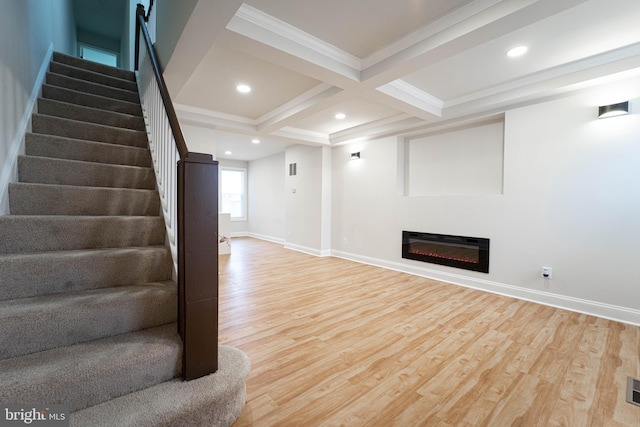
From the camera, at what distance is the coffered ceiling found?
2000mm

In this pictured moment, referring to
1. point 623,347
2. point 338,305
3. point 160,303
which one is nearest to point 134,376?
point 160,303

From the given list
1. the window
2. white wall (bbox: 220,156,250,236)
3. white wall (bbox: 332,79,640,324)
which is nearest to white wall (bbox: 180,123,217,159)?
white wall (bbox: 332,79,640,324)

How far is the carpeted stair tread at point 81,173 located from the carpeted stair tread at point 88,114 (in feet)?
2.68

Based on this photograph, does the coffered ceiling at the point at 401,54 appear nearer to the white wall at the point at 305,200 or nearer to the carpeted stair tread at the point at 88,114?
the carpeted stair tread at the point at 88,114

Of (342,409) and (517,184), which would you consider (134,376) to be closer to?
(342,409)

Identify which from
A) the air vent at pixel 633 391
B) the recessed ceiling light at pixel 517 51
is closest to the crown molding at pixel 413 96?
the recessed ceiling light at pixel 517 51

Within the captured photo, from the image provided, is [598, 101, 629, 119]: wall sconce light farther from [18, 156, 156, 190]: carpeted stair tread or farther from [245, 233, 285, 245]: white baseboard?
[245, 233, 285, 245]: white baseboard

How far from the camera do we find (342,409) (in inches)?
60.1

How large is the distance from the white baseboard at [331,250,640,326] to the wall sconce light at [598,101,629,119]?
201 centimetres

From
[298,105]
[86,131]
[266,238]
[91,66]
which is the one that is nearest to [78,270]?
[86,131]

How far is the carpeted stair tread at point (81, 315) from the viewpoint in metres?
1.18

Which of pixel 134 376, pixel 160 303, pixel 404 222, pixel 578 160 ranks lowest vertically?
pixel 134 376

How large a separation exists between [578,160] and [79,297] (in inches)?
182

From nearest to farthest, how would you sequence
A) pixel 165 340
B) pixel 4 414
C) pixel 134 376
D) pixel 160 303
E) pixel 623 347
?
pixel 4 414 → pixel 134 376 → pixel 165 340 → pixel 160 303 → pixel 623 347
